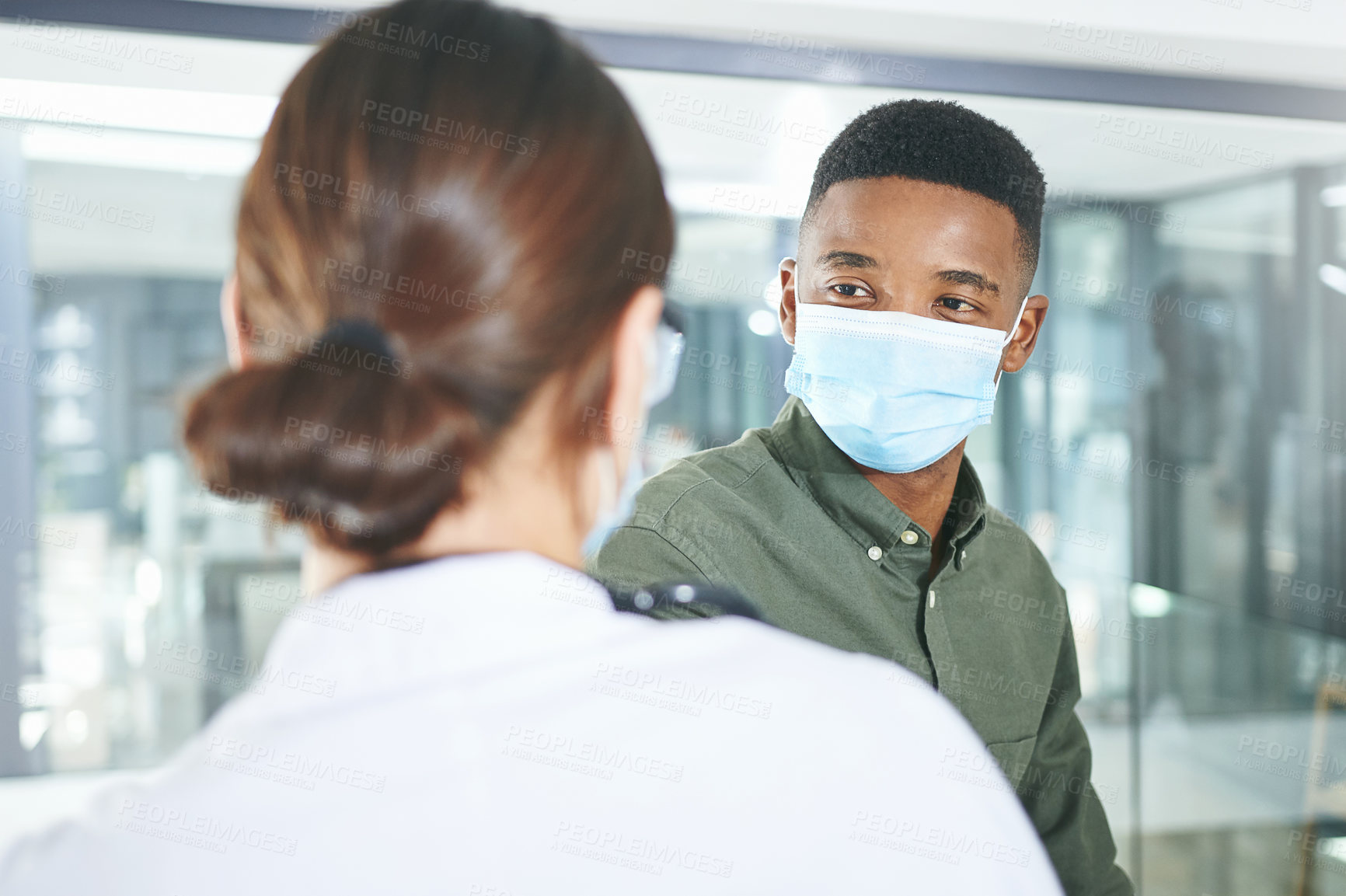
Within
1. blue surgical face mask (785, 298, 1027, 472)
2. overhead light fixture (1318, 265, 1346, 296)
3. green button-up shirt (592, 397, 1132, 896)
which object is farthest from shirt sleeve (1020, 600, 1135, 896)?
overhead light fixture (1318, 265, 1346, 296)

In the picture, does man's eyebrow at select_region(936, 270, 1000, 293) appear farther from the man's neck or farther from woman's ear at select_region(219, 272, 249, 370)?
woman's ear at select_region(219, 272, 249, 370)

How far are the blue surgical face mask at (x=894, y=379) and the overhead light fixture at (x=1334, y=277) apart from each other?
2.06 metres

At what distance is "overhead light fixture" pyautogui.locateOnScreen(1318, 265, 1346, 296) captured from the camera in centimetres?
267

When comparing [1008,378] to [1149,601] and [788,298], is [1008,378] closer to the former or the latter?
[1149,601]

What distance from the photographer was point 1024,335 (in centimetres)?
131

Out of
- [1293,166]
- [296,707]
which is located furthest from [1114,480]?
[296,707]

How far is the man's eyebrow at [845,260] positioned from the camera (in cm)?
117

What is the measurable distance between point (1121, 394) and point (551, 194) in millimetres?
2926

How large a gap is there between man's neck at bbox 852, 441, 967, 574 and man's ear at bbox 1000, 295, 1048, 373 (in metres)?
0.13

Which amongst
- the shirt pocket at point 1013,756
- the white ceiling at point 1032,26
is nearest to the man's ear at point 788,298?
the shirt pocket at point 1013,756

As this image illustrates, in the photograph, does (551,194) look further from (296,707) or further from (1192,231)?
(1192,231)

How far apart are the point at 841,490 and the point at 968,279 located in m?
0.30

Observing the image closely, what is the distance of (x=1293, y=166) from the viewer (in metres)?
2.64

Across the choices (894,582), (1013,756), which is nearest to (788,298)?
(894,582)
